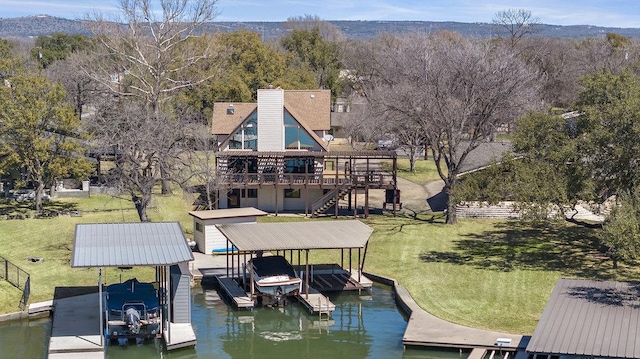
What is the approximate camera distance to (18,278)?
116 ft

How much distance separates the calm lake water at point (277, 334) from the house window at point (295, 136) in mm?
19773

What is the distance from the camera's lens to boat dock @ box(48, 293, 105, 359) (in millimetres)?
28391

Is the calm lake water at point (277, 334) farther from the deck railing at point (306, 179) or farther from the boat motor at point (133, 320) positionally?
the deck railing at point (306, 179)

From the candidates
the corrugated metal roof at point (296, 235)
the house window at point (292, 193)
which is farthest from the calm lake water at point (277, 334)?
the house window at point (292, 193)

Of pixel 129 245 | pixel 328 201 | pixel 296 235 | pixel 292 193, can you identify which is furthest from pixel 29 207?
pixel 129 245

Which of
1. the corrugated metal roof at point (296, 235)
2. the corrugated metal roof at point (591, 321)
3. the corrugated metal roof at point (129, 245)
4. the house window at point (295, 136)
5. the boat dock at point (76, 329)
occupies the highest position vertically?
the house window at point (295, 136)

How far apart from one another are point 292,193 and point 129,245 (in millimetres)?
23821

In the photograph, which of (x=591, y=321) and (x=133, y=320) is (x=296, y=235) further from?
(x=591, y=321)

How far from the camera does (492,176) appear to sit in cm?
4475

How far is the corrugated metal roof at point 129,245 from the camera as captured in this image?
29.1m

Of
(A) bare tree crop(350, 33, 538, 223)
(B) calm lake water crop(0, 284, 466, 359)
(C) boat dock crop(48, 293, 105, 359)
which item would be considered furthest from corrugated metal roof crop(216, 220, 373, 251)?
(A) bare tree crop(350, 33, 538, 223)

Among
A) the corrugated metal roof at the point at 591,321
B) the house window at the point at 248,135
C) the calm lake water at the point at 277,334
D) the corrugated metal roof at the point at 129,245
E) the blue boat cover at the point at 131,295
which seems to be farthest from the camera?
the house window at the point at 248,135

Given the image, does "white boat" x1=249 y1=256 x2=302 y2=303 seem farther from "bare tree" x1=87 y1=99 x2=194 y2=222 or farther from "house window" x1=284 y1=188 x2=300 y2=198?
"house window" x1=284 y1=188 x2=300 y2=198

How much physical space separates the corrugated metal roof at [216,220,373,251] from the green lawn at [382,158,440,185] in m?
26.3
